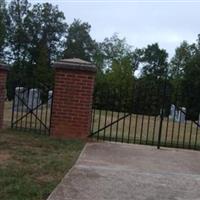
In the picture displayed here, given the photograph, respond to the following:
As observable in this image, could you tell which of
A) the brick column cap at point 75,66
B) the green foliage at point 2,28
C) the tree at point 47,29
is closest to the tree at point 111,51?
the tree at point 47,29

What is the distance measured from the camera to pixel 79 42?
78.4 metres

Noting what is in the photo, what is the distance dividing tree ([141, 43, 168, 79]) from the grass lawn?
6666 centimetres

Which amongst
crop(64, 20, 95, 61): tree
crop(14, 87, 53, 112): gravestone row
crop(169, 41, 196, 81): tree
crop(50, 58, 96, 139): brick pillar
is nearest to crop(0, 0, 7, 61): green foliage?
crop(64, 20, 95, 61): tree

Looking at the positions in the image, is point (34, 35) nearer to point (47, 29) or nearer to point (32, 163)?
point (47, 29)

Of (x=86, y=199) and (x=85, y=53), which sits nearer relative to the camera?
(x=86, y=199)

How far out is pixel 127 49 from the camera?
81.4 metres

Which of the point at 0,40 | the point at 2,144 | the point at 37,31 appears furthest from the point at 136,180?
the point at 37,31

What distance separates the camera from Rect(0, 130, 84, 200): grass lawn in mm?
6230

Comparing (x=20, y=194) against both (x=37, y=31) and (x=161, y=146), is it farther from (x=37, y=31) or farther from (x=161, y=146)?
(x=37, y=31)

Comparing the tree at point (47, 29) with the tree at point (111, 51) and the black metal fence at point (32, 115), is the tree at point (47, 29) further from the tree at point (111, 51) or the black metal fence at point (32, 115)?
the black metal fence at point (32, 115)

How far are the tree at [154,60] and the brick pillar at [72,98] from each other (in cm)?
6564

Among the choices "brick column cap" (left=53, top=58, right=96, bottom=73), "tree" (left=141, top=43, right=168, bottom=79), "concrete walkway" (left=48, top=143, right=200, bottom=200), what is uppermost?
"tree" (left=141, top=43, right=168, bottom=79)

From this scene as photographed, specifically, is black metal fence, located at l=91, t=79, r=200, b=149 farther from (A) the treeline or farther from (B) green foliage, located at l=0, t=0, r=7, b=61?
(B) green foliage, located at l=0, t=0, r=7, b=61

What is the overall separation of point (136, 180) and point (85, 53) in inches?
2829
